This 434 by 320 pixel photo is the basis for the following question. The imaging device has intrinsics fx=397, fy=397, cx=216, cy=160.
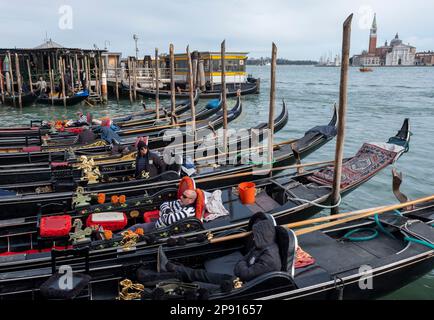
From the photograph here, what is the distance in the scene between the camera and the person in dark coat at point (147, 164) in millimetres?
5727

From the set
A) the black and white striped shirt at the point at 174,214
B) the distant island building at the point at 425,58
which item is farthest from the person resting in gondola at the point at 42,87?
the distant island building at the point at 425,58

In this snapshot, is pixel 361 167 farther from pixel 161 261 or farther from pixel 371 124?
pixel 371 124

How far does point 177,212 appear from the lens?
4156mm

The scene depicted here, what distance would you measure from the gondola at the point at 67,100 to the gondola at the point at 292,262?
53.1 ft

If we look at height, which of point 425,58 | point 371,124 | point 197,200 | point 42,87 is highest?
point 425,58

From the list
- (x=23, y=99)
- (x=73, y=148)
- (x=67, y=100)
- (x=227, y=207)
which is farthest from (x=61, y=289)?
(x=23, y=99)

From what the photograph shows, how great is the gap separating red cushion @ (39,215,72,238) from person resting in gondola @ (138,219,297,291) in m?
1.26

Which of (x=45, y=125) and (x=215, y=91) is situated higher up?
(x=215, y=91)

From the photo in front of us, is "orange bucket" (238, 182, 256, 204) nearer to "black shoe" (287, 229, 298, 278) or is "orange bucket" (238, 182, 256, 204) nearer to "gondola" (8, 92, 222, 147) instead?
"black shoe" (287, 229, 298, 278)

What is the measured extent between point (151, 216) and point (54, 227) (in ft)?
3.68
